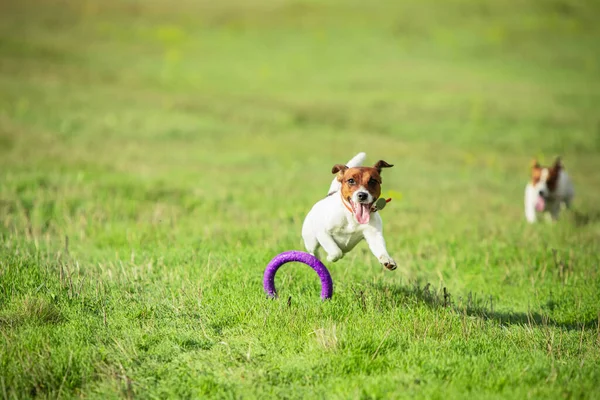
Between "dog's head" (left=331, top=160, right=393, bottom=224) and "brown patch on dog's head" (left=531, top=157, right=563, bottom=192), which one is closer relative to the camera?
"dog's head" (left=331, top=160, right=393, bottom=224)

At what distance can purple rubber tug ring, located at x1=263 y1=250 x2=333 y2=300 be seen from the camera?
638 centimetres

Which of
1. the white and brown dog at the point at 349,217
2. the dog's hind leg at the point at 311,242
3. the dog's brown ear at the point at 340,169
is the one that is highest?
the dog's brown ear at the point at 340,169

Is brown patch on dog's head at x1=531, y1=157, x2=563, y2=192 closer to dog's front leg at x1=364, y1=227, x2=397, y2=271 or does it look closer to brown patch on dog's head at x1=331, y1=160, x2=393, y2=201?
dog's front leg at x1=364, y1=227, x2=397, y2=271

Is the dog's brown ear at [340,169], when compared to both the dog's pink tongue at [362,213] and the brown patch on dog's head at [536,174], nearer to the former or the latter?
the dog's pink tongue at [362,213]

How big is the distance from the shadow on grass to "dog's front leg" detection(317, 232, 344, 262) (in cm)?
81

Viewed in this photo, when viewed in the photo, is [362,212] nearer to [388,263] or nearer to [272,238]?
[388,263]

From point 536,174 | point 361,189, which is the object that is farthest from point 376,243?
point 536,174

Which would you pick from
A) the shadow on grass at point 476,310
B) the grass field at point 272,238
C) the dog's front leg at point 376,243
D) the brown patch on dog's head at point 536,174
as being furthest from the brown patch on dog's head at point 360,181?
the brown patch on dog's head at point 536,174

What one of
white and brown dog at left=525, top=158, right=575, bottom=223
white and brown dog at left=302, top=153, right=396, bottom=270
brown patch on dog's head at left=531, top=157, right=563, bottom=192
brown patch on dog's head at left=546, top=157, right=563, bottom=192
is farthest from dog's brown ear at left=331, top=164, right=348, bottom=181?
brown patch on dog's head at left=546, top=157, right=563, bottom=192

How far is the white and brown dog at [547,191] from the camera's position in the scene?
12867 mm

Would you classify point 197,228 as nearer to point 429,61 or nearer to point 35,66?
point 35,66

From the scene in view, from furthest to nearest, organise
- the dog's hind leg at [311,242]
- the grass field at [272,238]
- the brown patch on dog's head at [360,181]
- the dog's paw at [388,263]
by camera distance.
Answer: the dog's hind leg at [311,242], the brown patch on dog's head at [360,181], the dog's paw at [388,263], the grass field at [272,238]

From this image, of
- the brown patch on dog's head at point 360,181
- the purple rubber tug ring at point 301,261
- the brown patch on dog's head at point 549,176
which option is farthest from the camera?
the brown patch on dog's head at point 549,176

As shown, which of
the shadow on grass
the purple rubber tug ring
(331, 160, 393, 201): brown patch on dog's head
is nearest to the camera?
(331, 160, 393, 201): brown patch on dog's head
